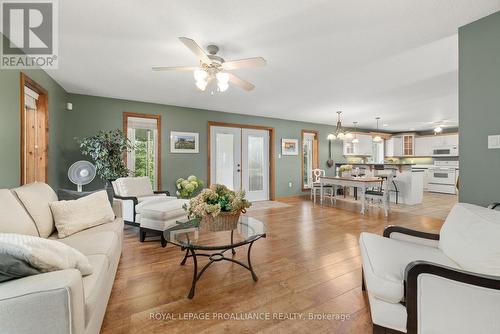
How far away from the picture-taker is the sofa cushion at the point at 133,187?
3723mm

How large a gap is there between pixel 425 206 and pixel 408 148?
4.62m

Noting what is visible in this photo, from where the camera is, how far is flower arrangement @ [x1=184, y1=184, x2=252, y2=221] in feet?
6.47

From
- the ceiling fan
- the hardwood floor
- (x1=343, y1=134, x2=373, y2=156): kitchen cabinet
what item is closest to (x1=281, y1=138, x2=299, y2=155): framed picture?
(x1=343, y1=134, x2=373, y2=156): kitchen cabinet

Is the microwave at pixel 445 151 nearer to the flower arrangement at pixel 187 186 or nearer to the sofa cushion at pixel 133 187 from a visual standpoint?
the flower arrangement at pixel 187 186

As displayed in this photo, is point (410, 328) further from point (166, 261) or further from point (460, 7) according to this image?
point (460, 7)

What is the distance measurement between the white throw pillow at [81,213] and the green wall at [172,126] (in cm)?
251

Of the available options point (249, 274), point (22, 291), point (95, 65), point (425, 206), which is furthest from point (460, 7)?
point (425, 206)

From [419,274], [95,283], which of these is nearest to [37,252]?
[95,283]

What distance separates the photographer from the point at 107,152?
4.01 m

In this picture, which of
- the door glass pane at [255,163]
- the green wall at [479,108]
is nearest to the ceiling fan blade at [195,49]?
the green wall at [479,108]

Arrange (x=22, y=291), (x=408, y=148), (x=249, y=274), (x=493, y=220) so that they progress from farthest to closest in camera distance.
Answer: (x=408, y=148)
(x=249, y=274)
(x=493, y=220)
(x=22, y=291)

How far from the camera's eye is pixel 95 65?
301 centimetres

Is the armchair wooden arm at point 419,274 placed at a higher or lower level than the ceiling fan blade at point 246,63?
lower

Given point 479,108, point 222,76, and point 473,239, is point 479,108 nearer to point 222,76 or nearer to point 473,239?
point 473,239
